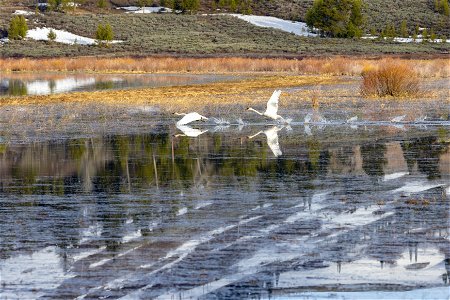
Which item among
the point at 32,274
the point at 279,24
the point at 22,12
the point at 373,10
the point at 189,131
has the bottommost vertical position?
the point at 279,24

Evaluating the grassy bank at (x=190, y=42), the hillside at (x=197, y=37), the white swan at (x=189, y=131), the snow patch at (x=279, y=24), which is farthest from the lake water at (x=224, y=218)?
the snow patch at (x=279, y=24)

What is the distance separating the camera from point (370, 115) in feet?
80.8

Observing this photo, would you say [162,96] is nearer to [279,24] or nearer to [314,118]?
[314,118]

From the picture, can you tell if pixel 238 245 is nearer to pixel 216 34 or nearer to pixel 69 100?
pixel 69 100

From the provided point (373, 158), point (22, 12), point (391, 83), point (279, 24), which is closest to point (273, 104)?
point (373, 158)

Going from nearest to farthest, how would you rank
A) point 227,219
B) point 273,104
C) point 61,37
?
point 227,219 < point 273,104 < point 61,37

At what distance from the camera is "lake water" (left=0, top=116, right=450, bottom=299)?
782 cm

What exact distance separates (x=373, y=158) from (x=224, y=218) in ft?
18.9

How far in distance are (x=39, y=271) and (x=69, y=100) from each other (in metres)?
24.5

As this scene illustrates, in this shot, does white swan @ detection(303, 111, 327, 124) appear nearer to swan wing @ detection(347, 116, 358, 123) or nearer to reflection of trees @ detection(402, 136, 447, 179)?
A: swan wing @ detection(347, 116, 358, 123)

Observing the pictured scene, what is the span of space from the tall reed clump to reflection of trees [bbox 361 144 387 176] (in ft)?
45.5

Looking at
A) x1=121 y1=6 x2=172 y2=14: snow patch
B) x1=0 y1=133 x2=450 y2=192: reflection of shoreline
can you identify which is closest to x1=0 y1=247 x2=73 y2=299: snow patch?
x1=0 y1=133 x2=450 y2=192: reflection of shoreline

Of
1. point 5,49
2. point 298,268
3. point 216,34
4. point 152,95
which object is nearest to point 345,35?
point 216,34

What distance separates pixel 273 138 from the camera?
63.2 ft
